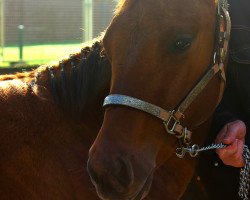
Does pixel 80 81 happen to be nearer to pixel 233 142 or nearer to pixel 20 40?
pixel 233 142

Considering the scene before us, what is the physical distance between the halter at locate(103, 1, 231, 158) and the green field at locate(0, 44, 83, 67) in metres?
6.97

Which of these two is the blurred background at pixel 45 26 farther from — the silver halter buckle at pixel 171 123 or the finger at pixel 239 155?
the silver halter buckle at pixel 171 123

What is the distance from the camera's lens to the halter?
1998 mm

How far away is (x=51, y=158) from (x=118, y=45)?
30.2 inches

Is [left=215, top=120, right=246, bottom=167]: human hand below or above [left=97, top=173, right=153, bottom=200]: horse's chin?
above

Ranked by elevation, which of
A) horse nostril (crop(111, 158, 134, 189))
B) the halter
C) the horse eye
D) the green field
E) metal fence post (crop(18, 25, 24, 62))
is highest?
the horse eye

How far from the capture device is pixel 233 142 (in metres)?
2.35

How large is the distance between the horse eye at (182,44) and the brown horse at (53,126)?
24.6 inches

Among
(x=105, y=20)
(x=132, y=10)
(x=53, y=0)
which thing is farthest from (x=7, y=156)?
(x=53, y=0)

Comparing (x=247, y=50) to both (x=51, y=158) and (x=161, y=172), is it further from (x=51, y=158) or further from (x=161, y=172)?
(x=51, y=158)

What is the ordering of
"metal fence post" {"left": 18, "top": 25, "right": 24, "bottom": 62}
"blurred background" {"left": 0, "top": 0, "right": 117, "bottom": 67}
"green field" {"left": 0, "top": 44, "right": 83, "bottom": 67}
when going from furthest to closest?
"blurred background" {"left": 0, "top": 0, "right": 117, "bottom": 67}
"metal fence post" {"left": 18, "top": 25, "right": 24, "bottom": 62}
"green field" {"left": 0, "top": 44, "right": 83, "bottom": 67}

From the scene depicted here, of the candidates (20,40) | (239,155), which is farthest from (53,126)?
(20,40)

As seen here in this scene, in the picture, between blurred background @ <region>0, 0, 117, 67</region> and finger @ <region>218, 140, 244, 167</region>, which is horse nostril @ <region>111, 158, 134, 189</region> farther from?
blurred background @ <region>0, 0, 117, 67</region>

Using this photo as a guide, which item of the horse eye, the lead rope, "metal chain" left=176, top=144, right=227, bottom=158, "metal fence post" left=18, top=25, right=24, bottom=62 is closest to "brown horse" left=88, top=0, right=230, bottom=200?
the horse eye
